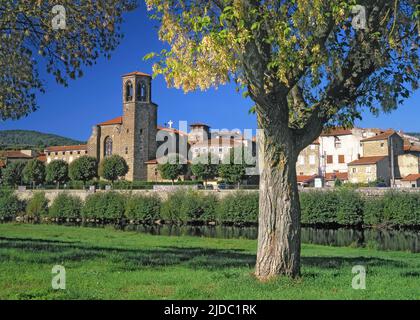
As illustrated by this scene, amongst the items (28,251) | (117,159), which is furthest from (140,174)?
(28,251)

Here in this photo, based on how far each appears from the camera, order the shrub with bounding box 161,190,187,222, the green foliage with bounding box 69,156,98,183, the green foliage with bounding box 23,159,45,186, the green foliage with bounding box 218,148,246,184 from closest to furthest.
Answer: the shrub with bounding box 161,190,187,222, the green foliage with bounding box 218,148,246,184, the green foliage with bounding box 69,156,98,183, the green foliage with bounding box 23,159,45,186

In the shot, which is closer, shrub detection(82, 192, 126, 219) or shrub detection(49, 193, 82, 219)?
shrub detection(82, 192, 126, 219)

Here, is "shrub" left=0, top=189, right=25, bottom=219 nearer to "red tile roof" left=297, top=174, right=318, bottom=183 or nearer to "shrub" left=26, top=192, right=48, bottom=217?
"shrub" left=26, top=192, right=48, bottom=217

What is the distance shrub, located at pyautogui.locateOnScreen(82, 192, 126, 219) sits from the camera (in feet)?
146

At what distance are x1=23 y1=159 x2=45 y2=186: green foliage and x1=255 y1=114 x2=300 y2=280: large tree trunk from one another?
68.0 metres

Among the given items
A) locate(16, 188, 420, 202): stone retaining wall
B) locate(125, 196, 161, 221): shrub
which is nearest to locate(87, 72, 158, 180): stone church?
locate(16, 188, 420, 202): stone retaining wall

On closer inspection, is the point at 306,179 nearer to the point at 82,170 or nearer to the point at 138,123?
the point at 138,123

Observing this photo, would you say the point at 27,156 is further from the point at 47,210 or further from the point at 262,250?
the point at 262,250

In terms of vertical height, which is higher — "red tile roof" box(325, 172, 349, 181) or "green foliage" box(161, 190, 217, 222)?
"red tile roof" box(325, 172, 349, 181)

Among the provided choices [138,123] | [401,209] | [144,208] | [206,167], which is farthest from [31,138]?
[401,209]

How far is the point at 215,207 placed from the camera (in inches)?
1628

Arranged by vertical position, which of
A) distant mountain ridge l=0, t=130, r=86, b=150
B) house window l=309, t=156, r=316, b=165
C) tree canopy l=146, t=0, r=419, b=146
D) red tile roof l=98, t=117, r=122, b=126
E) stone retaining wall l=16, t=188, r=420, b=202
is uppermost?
distant mountain ridge l=0, t=130, r=86, b=150

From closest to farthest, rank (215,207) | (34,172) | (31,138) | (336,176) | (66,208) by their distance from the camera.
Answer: (215,207), (66,208), (336,176), (34,172), (31,138)

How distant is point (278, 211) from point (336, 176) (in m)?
62.7
